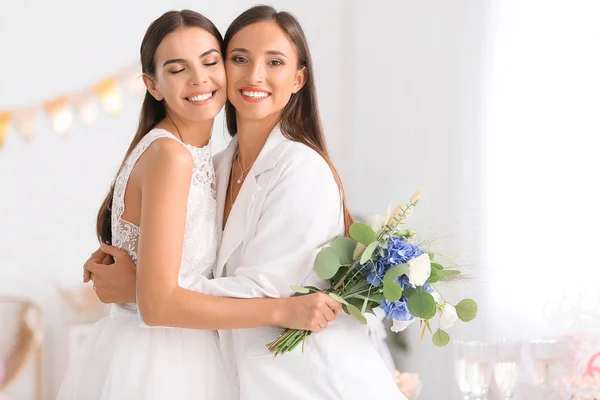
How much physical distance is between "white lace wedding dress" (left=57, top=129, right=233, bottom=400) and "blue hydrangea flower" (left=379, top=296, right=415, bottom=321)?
17.3 inches

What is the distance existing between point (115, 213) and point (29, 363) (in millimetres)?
2494

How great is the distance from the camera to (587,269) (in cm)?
356

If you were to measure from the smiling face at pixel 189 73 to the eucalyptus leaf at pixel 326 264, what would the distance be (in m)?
0.51

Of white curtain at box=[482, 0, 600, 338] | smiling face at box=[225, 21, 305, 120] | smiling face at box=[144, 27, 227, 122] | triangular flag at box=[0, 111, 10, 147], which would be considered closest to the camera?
smiling face at box=[144, 27, 227, 122]

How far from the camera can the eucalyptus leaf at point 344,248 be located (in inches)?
75.2

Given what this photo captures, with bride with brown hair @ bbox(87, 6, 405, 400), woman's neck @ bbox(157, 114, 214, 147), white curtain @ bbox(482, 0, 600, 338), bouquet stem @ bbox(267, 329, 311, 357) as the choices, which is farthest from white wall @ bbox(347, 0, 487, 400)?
bouquet stem @ bbox(267, 329, 311, 357)

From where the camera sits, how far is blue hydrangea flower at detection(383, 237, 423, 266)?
6.11ft

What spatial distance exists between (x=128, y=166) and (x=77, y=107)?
2520 mm

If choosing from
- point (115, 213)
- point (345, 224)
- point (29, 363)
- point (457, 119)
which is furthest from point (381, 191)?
point (115, 213)

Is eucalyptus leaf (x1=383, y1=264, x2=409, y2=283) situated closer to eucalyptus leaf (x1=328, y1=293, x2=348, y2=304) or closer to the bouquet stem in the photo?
eucalyptus leaf (x1=328, y1=293, x2=348, y2=304)

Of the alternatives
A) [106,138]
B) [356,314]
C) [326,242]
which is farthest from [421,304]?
[106,138]

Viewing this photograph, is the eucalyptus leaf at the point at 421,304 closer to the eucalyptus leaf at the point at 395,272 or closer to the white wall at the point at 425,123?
the eucalyptus leaf at the point at 395,272

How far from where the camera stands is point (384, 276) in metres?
1.86

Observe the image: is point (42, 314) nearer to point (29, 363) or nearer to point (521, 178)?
point (29, 363)
